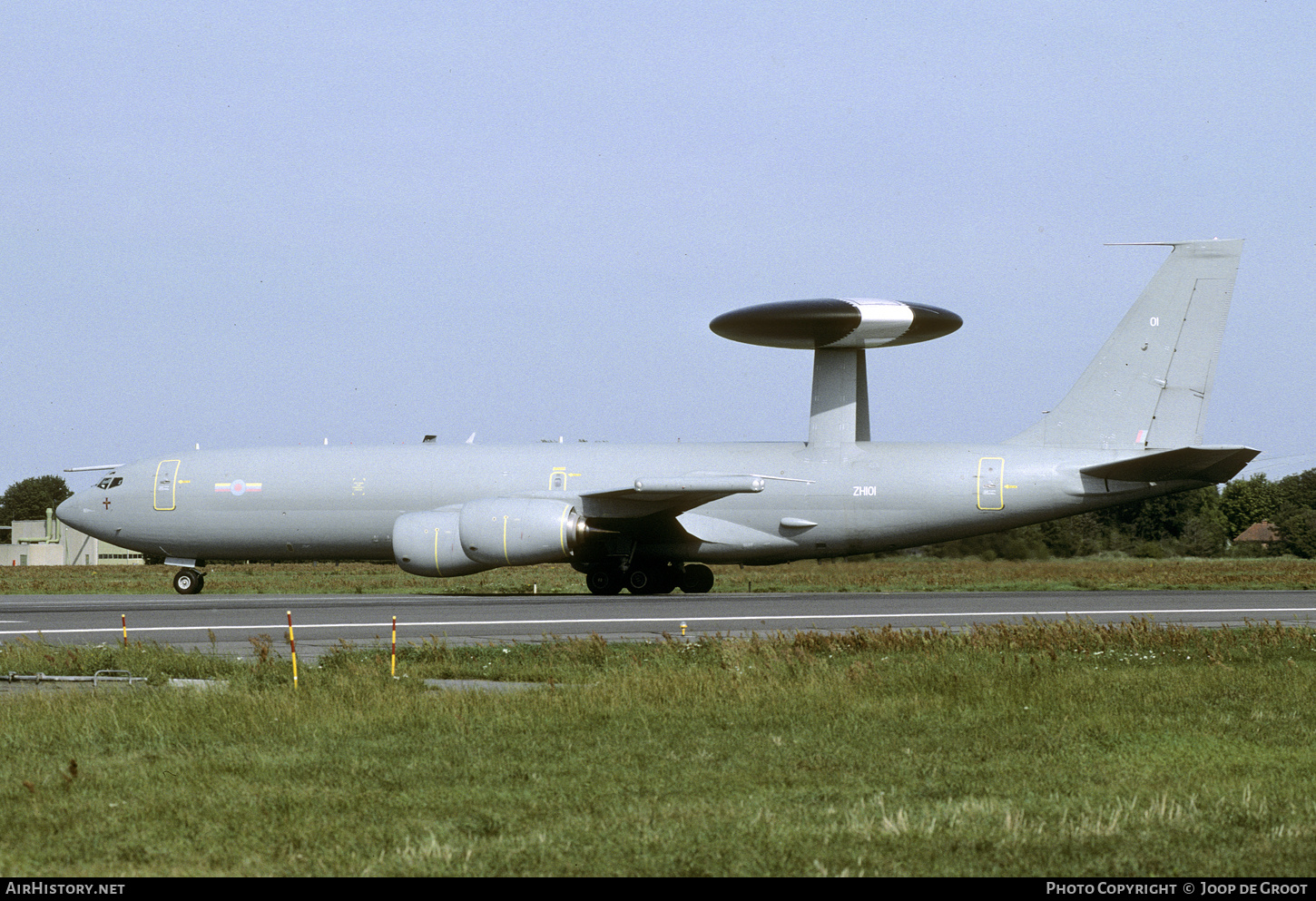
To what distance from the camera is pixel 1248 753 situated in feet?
26.2

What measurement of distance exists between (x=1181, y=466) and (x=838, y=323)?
8.66 metres

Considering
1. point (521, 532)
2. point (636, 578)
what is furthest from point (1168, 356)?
point (521, 532)

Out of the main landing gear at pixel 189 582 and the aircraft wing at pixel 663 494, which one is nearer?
the aircraft wing at pixel 663 494

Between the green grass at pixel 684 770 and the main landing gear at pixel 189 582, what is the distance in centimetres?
2327

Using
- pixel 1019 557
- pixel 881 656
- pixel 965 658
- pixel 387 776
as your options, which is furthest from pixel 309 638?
pixel 1019 557

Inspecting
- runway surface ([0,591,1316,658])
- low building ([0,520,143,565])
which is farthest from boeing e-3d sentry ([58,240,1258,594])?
low building ([0,520,143,565])

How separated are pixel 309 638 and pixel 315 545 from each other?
1626cm

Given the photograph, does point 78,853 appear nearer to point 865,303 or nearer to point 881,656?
point 881,656

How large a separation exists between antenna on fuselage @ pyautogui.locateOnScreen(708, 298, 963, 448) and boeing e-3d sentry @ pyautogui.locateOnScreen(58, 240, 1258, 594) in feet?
0.18

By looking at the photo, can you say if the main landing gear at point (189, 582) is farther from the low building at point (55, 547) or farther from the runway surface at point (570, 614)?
the low building at point (55, 547)

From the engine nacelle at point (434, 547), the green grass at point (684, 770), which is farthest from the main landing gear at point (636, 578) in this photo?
the green grass at point (684, 770)

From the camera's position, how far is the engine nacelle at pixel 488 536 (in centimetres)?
2927

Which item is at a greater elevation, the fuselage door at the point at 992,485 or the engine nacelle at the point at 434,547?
the fuselage door at the point at 992,485

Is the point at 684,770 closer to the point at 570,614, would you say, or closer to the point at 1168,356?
the point at 570,614
